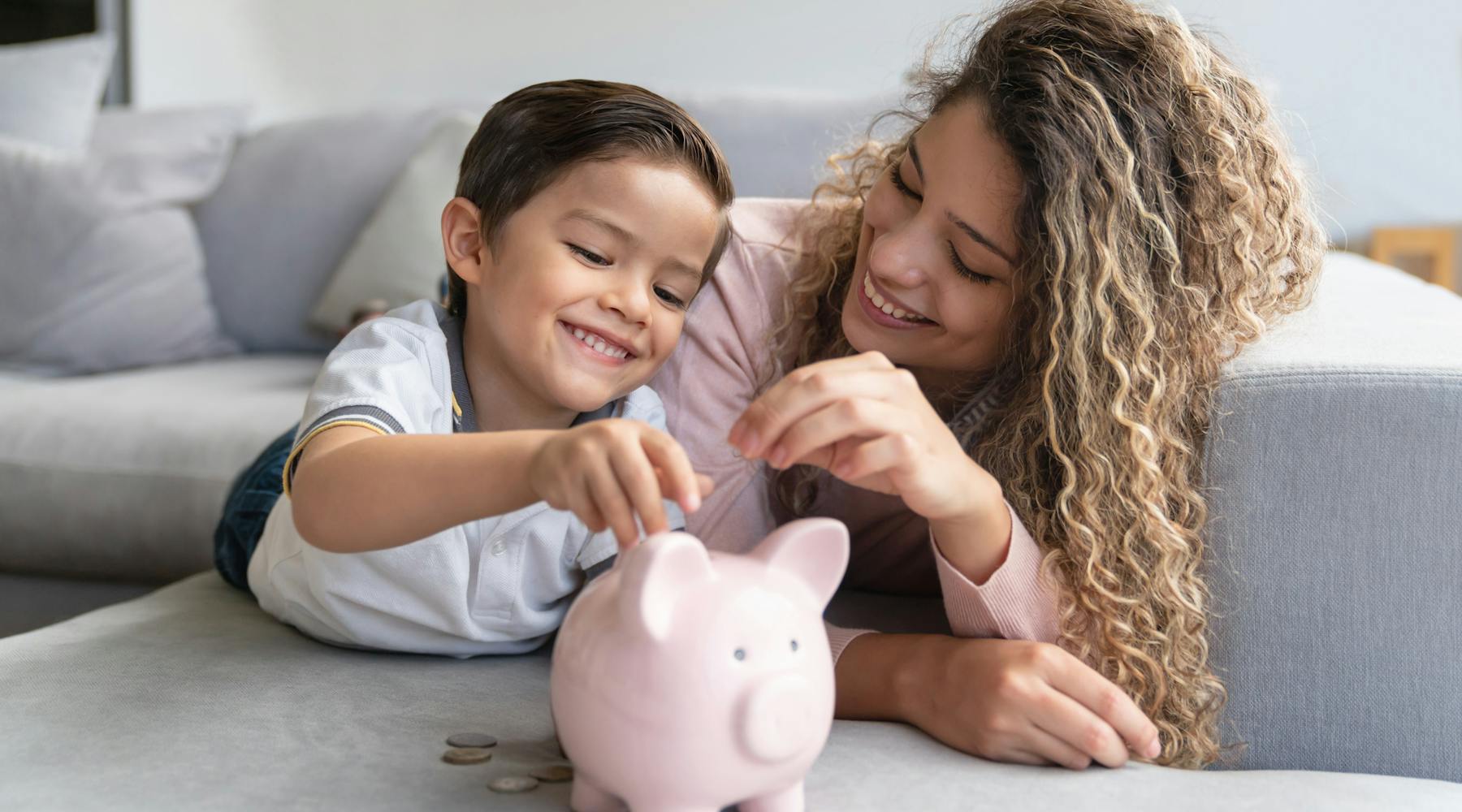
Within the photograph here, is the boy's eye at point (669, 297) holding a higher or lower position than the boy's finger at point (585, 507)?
lower

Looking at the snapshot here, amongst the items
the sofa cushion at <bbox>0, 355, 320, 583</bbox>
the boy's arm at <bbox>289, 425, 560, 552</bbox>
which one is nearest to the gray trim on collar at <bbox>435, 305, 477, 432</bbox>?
the boy's arm at <bbox>289, 425, 560, 552</bbox>

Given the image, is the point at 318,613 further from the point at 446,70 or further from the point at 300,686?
the point at 446,70

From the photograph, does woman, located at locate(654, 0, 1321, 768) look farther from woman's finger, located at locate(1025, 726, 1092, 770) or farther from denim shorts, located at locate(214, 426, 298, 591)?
denim shorts, located at locate(214, 426, 298, 591)

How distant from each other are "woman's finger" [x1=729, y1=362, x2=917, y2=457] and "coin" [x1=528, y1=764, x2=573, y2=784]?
0.25 meters

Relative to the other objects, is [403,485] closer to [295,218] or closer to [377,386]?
[377,386]

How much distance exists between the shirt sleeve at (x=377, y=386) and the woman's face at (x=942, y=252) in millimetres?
380

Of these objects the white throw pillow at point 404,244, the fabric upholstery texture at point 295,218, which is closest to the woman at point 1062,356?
the white throw pillow at point 404,244

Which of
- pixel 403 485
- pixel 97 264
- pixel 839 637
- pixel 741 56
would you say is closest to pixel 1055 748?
pixel 839 637

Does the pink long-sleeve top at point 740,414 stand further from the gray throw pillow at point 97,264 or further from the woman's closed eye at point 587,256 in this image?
the gray throw pillow at point 97,264

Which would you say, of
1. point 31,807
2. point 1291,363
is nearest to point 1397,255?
point 1291,363

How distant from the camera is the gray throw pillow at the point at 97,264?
2217 millimetres

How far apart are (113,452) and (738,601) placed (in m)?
1.43

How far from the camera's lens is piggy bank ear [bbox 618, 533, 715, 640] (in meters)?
0.65

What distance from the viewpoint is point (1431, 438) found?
0.89 meters
